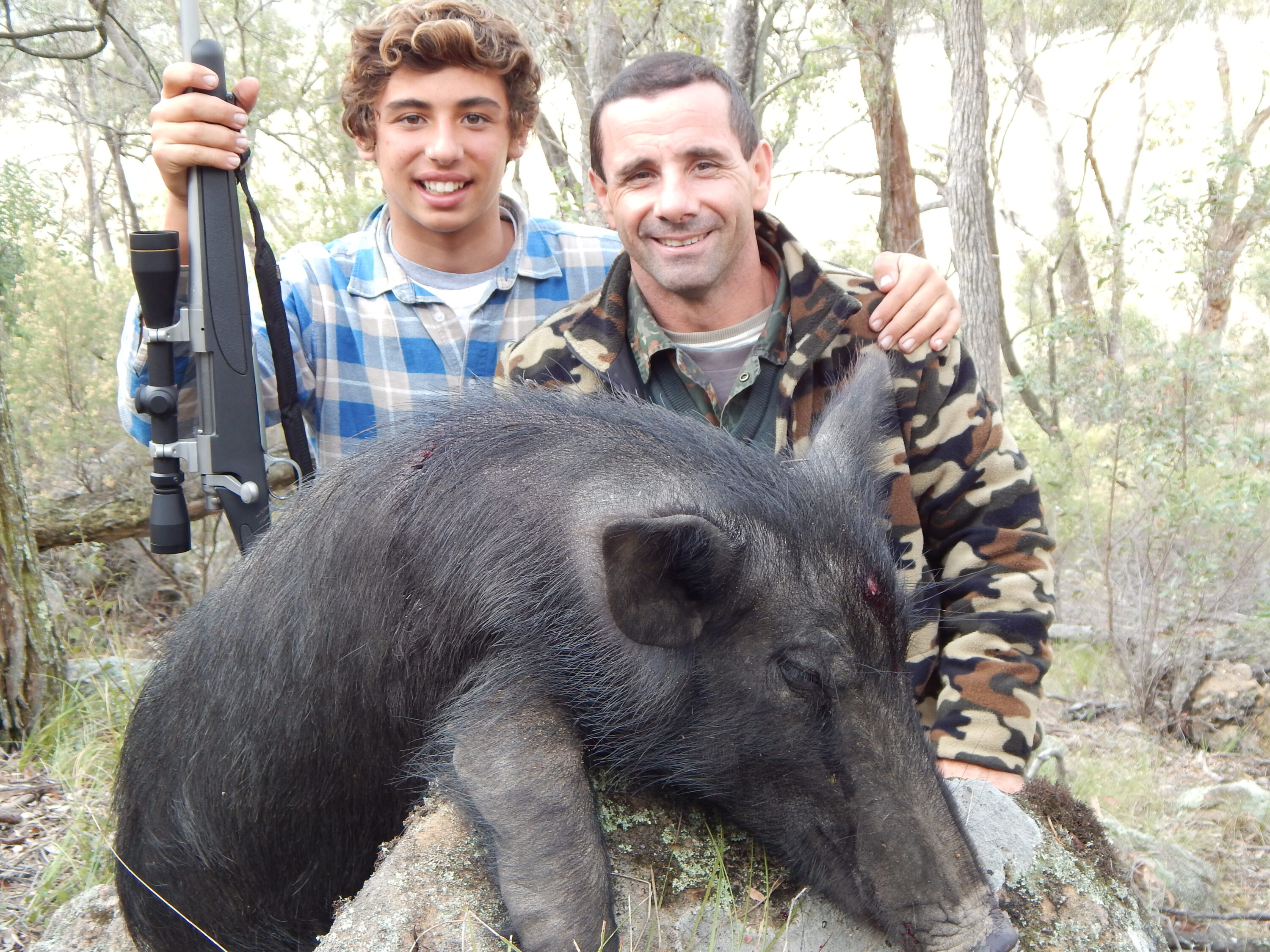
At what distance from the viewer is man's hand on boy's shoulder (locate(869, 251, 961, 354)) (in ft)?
12.6

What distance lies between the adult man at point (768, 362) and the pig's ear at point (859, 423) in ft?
1.48

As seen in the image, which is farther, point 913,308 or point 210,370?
point 210,370

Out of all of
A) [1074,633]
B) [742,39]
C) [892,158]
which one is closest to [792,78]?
[742,39]

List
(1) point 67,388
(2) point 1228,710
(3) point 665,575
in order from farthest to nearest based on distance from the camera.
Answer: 1. (2) point 1228,710
2. (1) point 67,388
3. (3) point 665,575

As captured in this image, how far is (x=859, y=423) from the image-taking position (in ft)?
10.5

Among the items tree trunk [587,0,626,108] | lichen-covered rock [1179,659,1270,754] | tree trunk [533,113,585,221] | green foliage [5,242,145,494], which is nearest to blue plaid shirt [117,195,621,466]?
green foliage [5,242,145,494]

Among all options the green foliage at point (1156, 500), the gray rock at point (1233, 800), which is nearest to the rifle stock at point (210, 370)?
the gray rock at point (1233, 800)

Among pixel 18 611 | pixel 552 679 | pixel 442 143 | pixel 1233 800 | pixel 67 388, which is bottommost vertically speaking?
pixel 1233 800

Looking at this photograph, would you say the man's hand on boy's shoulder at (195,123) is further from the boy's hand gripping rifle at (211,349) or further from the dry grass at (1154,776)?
the dry grass at (1154,776)

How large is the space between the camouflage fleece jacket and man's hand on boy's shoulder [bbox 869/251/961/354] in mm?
74

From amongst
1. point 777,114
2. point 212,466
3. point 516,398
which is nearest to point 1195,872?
point 516,398

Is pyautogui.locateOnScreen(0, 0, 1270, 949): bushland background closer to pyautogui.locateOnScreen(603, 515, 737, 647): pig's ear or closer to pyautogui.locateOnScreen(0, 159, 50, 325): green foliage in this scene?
pyautogui.locateOnScreen(0, 159, 50, 325): green foliage

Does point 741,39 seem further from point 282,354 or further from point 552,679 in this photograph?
point 552,679

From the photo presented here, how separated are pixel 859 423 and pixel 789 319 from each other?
0.90 meters
